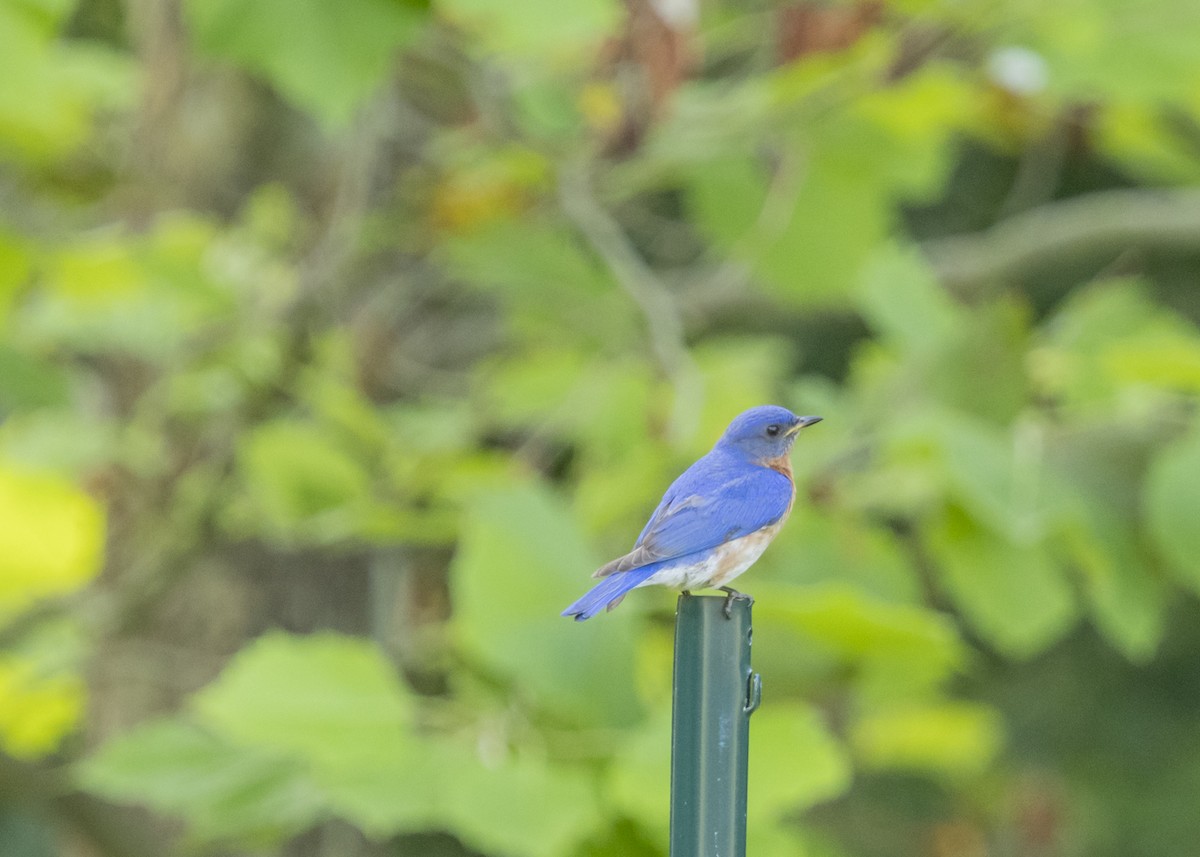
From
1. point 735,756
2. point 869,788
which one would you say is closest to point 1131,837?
point 869,788

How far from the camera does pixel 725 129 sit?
64.9 inches

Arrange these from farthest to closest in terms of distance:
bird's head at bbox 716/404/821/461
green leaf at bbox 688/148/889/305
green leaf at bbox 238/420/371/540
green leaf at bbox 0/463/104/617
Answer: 1. green leaf at bbox 0/463/104/617
2. green leaf at bbox 688/148/889/305
3. green leaf at bbox 238/420/371/540
4. bird's head at bbox 716/404/821/461

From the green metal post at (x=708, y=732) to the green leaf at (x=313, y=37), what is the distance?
1.72ft

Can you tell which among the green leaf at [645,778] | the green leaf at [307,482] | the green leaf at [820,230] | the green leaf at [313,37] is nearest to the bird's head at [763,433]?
the green leaf at [645,778]

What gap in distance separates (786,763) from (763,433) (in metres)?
0.43

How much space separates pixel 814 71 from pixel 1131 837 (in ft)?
12.2

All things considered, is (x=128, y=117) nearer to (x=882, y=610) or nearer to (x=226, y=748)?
(x=226, y=748)

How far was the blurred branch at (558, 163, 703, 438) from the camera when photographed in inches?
55.7

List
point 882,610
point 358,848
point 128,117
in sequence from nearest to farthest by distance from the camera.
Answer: point 882,610 → point 358,848 → point 128,117

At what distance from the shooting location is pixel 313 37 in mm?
1058

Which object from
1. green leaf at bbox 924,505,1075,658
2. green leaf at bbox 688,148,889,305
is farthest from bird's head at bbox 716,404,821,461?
green leaf at bbox 688,148,889,305

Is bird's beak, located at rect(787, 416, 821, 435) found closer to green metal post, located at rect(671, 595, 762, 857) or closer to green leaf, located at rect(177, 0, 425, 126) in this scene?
green metal post, located at rect(671, 595, 762, 857)

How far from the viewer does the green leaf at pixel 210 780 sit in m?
1.32

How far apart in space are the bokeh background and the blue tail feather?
0.41m
